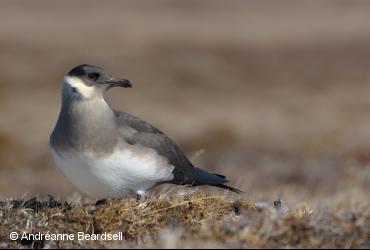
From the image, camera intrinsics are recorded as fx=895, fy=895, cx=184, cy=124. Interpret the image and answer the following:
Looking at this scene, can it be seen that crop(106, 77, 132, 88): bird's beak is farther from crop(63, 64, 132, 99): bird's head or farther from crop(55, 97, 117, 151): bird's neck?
crop(55, 97, 117, 151): bird's neck

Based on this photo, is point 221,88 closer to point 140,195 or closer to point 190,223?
point 140,195

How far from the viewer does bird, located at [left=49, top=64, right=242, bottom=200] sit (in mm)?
7617

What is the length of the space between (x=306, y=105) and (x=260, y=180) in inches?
641

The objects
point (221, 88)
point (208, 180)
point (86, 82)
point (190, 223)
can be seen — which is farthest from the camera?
point (221, 88)

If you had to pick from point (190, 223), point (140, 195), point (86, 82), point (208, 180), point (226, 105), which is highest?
point (226, 105)

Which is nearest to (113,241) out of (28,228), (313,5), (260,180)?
(28,228)

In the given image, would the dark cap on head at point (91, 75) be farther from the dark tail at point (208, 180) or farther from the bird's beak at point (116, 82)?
the dark tail at point (208, 180)

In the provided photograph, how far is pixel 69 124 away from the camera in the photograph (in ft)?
25.9

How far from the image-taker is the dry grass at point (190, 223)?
6234 mm

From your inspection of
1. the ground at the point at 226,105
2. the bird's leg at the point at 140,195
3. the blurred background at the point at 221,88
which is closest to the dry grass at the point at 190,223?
the ground at the point at 226,105

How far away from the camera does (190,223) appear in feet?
23.6

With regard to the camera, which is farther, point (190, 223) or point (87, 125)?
point (87, 125)

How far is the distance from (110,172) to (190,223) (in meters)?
0.87

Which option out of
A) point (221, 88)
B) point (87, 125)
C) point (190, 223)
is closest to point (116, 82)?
point (87, 125)
